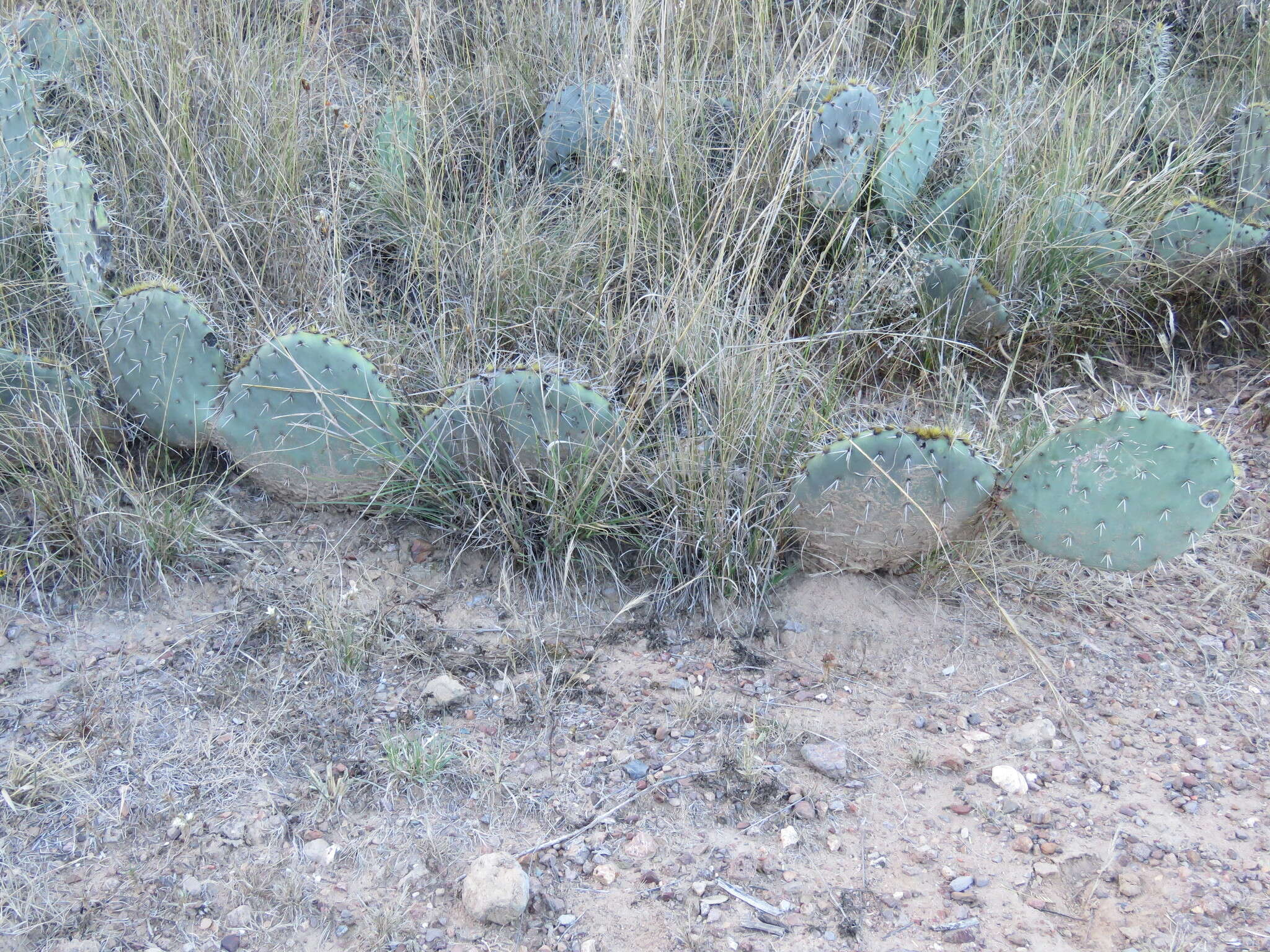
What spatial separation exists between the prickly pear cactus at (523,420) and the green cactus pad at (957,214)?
1.35m

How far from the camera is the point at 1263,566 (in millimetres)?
2645

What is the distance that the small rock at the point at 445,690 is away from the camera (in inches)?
85.8

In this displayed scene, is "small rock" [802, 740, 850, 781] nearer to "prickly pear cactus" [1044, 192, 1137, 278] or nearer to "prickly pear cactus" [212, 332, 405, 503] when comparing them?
"prickly pear cactus" [212, 332, 405, 503]

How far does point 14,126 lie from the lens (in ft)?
9.77

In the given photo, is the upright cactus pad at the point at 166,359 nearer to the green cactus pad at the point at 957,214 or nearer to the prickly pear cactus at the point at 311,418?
the prickly pear cactus at the point at 311,418

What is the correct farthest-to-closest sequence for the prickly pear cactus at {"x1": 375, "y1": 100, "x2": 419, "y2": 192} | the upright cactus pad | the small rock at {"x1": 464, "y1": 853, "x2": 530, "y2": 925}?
the prickly pear cactus at {"x1": 375, "y1": 100, "x2": 419, "y2": 192} → the upright cactus pad → the small rock at {"x1": 464, "y1": 853, "x2": 530, "y2": 925}

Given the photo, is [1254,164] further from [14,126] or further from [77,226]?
[14,126]

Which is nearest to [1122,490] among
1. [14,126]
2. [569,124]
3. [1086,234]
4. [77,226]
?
[1086,234]

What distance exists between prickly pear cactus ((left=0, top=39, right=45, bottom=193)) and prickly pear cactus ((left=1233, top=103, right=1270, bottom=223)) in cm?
375

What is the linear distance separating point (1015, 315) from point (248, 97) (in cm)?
248

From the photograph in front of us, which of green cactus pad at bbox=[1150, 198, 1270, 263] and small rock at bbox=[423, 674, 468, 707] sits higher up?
green cactus pad at bbox=[1150, 198, 1270, 263]

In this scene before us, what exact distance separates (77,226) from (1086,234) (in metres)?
2.86


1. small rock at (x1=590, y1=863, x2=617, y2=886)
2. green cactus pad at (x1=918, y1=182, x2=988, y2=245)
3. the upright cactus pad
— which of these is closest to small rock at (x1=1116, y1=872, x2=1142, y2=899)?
small rock at (x1=590, y1=863, x2=617, y2=886)

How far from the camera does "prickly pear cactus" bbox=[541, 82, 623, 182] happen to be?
10.8 feet
